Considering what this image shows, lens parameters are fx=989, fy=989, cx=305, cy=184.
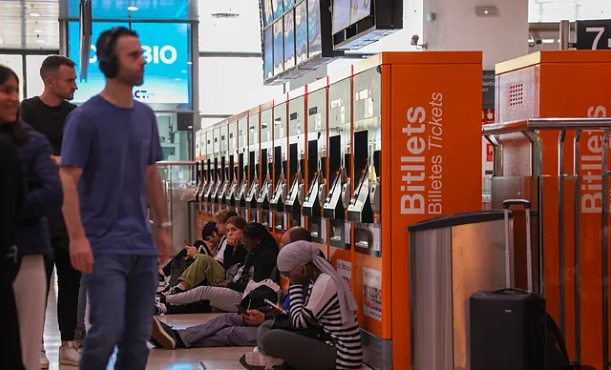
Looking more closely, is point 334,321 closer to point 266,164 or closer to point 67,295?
point 67,295

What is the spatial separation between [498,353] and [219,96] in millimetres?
21071

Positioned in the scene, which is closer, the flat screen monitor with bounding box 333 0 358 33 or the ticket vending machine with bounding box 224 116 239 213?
the flat screen monitor with bounding box 333 0 358 33

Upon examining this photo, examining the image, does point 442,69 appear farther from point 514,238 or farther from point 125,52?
point 125,52

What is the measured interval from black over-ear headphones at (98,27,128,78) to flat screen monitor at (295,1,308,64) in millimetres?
5620

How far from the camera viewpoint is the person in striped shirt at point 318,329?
229 inches

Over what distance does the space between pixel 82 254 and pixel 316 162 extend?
13.2ft

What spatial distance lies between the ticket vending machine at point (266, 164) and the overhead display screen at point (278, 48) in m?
1.00

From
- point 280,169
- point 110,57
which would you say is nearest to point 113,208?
point 110,57

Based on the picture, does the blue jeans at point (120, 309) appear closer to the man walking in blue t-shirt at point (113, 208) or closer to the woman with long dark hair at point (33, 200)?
the man walking in blue t-shirt at point (113, 208)

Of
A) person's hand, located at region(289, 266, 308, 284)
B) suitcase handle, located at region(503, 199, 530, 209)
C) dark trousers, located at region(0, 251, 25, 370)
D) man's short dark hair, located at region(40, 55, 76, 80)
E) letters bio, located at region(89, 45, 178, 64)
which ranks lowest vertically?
person's hand, located at region(289, 266, 308, 284)

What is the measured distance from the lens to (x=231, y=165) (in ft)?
38.8

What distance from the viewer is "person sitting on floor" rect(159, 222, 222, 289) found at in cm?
988

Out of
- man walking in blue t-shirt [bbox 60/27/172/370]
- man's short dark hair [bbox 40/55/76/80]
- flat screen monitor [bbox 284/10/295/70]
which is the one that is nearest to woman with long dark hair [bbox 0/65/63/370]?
man walking in blue t-shirt [bbox 60/27/172/370]

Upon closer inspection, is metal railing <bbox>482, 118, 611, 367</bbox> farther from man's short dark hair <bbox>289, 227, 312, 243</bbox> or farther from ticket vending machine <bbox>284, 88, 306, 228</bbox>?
ticket vending machine <bbox>284, 88, 306, 228</bbox>
